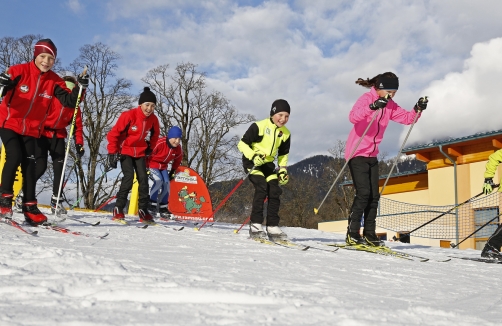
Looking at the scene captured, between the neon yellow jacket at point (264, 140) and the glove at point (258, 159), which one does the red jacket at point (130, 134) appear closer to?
the neon yellow jacket at point (264, 140)

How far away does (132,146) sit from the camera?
743cm

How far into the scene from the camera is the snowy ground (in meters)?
1.94

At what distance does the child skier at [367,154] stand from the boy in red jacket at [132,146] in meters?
3.07

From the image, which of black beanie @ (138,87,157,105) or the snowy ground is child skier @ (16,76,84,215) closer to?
black beanie @ (138,87,157,105)

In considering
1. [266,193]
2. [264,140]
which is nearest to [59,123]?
[264,140]

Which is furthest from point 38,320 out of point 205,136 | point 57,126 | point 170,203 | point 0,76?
point 205,136

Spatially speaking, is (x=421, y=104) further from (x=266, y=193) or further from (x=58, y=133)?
(x=58, y=133)

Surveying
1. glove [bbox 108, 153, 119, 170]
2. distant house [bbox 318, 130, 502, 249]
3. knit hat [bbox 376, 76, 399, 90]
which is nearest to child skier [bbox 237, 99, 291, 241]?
knit hat [bbox 376, 76, 399, 90]

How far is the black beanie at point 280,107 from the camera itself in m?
6.11

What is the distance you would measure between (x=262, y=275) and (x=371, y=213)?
359 centimetres

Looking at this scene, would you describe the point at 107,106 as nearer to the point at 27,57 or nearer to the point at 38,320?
the point at 27,57

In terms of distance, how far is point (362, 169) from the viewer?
20.5 ft

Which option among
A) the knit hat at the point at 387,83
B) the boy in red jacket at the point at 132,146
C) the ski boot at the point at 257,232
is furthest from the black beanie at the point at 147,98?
the knit hat at the point at 387,83

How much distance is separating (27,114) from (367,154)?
406 cm
